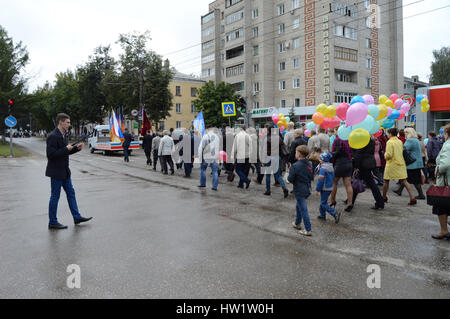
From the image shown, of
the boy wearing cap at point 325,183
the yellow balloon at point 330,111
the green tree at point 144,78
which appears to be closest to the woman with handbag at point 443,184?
the boy wearing cap at point 325,183

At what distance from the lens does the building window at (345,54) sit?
3978cm

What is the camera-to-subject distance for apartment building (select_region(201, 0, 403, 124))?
39.8 m

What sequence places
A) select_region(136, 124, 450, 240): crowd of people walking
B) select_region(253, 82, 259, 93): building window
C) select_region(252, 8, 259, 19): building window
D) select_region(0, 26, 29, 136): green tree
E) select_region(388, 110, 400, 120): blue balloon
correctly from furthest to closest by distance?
1. select_region(252, 8, 259, 19): building window
2. select_region(253, 82, 259, 93): building window
3. select_region(0, 26, 29, 136): green tree
4. select_region(388, 110, 400, 120): blue balloon
5. select_region(136, 124, 450, 240): crowd of people walking

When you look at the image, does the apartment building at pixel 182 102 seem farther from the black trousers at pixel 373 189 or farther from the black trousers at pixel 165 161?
the black trousers at pixel 373 189

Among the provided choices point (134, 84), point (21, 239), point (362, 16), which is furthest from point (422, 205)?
point (362, 16)

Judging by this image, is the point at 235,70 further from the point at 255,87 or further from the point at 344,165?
the point at 344,165

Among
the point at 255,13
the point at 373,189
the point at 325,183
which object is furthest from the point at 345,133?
the point at 255,13

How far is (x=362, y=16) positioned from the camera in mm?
41875

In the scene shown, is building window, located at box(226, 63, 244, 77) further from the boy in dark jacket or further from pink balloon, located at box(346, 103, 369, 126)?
the boy in dark jacket

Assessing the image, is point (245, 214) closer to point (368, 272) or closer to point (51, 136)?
point (368, 272)

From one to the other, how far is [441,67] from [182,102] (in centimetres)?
3996

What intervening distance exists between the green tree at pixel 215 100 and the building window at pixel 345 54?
12.9 metres

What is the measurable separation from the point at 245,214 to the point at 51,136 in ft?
12.9

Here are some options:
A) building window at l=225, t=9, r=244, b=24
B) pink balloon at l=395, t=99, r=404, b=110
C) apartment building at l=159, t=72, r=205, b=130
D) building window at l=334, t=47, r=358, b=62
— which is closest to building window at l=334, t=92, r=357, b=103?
building window at l=334, t=47, r=358, b=62
